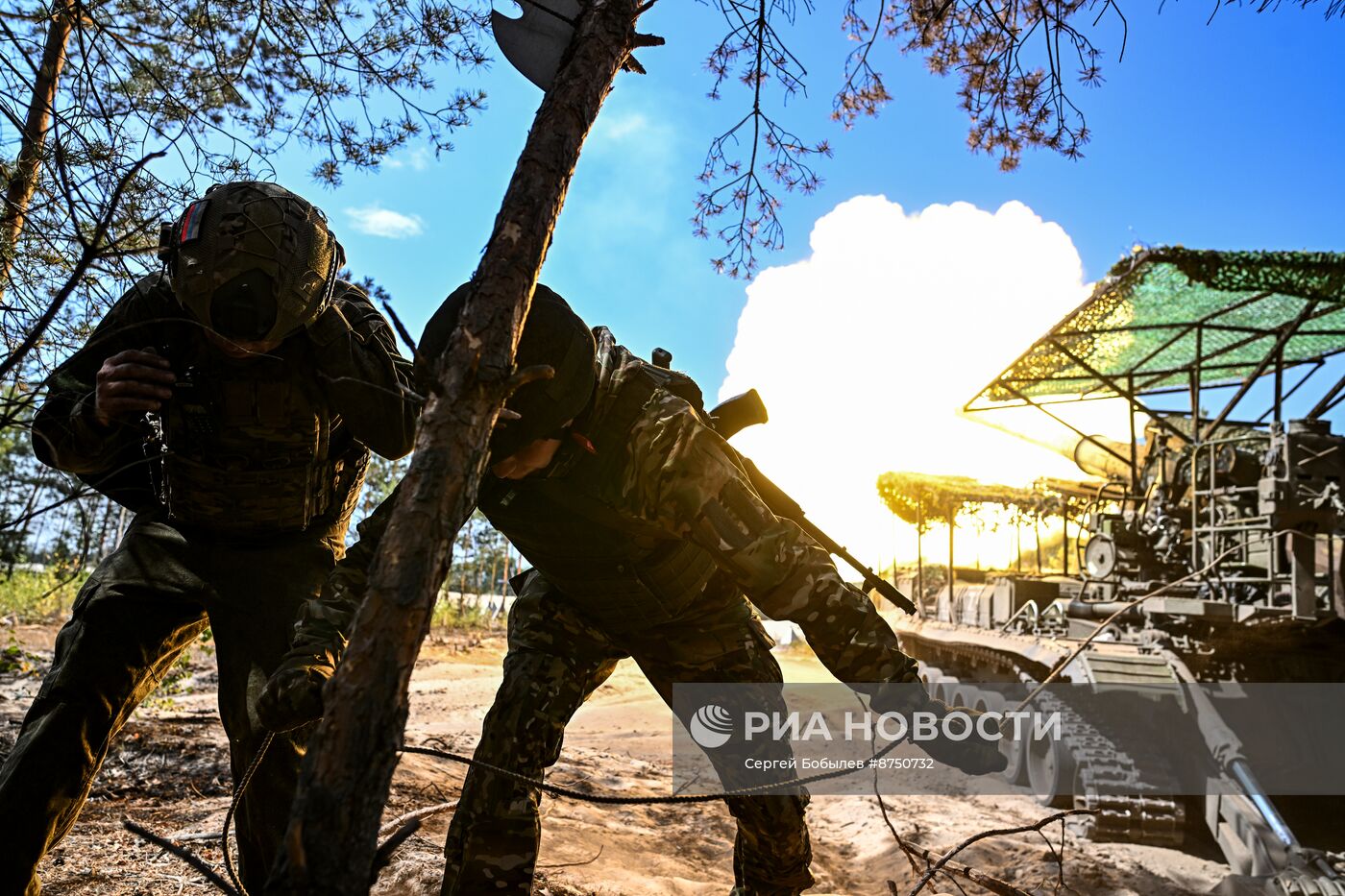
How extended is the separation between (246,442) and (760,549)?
1.57 metres

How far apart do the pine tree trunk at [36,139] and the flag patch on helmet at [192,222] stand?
0.34 m

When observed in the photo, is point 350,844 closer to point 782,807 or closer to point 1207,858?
point 782,807

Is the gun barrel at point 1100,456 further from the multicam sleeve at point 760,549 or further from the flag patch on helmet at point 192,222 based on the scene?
the flag patch on helmet at point 192,222

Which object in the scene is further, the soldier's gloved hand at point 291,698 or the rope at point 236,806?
the soldier's gloved hand at point 291,698

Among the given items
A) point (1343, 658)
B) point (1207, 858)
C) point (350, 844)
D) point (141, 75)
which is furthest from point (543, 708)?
point (1343, 658)

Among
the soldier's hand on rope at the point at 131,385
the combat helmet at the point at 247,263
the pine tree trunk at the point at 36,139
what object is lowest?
the soldier's hand on rope at the point at 131,385

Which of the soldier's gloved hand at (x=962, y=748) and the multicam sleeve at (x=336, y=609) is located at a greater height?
the multicam sleeve at (x=336, y=609)

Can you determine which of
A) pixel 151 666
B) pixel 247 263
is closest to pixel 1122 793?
pixel 151 666

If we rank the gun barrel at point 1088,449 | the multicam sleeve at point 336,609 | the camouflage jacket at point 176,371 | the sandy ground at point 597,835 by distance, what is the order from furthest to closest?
the gun barrel at point 1088,449 < the sandy ground at point 597,835 < the camouflage jacket at point 176,371 < the multicam sleeve at point 336,609

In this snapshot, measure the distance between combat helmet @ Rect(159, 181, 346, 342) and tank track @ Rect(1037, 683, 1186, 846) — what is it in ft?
16.8

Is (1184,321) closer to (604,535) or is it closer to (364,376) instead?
(604,535)

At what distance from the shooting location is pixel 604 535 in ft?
8.17

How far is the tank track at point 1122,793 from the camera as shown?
505cm

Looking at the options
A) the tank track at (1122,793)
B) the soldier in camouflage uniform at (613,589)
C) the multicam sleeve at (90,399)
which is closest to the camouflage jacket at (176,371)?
the multicam sleeve at (90,399)
